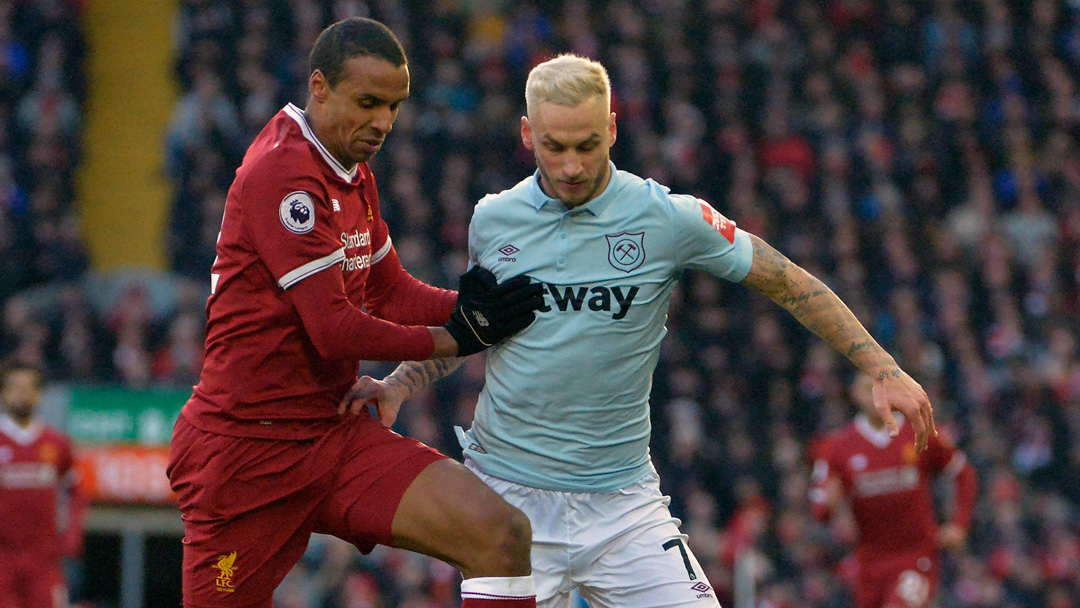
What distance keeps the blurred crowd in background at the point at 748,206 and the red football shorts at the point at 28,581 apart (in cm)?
190

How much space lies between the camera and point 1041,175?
13.1m

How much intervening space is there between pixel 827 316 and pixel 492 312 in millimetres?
1032

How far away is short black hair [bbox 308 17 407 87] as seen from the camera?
3941 mm

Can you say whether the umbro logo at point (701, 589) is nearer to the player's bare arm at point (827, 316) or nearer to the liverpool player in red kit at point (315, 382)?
the liverpool player in red kit at point (315, 382)

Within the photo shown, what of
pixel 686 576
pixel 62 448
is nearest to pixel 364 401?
pixel 686 576

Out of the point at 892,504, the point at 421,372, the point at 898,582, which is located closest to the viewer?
the point at 421,372

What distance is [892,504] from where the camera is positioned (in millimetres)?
8289

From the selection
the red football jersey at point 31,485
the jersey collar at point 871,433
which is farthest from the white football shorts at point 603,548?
the red football jersey at point 31,485

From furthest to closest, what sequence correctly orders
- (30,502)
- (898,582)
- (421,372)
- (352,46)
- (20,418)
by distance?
(20,418) → (30,502) → (898,582) → (421,372) → (352,46)

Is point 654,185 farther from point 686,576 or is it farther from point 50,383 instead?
point 50,383

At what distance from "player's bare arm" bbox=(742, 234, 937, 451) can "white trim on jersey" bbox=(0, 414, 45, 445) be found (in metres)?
6.16

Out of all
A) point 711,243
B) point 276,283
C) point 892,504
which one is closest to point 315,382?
point 276,283

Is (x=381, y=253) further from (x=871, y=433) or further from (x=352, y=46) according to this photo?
(x=871, y=433)

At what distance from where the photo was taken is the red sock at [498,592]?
380 cm
